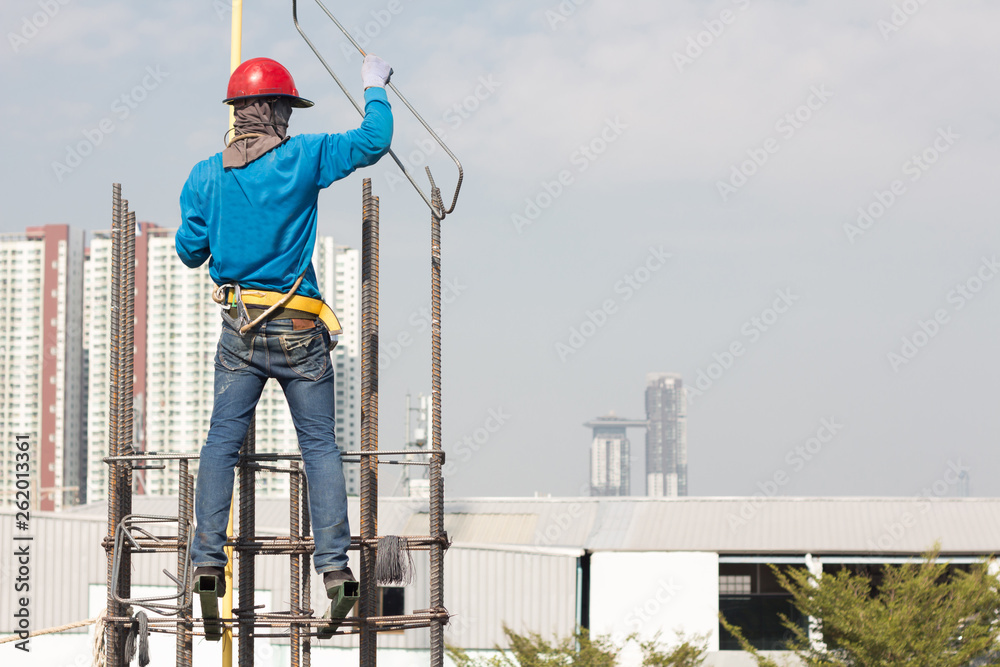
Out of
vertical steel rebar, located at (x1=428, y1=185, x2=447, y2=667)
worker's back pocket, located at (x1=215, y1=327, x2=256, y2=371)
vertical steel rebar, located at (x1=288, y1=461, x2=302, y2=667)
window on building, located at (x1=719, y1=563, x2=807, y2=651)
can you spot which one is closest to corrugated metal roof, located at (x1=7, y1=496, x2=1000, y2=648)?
window on building, located at (x1=719, y1=563, x2=807, y2=651)

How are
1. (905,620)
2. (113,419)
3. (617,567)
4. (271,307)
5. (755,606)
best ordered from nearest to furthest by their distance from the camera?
(271,307) → (113,419) → (905,620) → (617,567) → (755,606)

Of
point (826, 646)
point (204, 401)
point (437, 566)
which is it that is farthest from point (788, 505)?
point (204, 401)

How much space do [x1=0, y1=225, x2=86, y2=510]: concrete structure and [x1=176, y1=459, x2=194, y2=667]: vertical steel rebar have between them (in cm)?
12123

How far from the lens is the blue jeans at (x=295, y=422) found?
6.43 meters

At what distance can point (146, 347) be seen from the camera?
118 metres

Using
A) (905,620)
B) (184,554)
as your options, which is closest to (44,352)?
(905,620)

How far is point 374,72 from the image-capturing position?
650 centimetres

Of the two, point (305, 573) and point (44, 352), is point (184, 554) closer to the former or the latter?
point (305, 573)

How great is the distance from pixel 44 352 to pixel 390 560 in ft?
413

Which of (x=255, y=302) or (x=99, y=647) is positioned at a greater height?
(x=255, y=302)

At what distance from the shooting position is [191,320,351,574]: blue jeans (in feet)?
21.1

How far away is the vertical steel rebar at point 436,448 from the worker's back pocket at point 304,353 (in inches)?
34.6

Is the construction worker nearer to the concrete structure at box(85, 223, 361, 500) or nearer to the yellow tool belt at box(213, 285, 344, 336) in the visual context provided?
the yellow tool belt at box(213, 285, 344, 336)

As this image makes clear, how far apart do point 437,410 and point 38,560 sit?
37.3 meters
